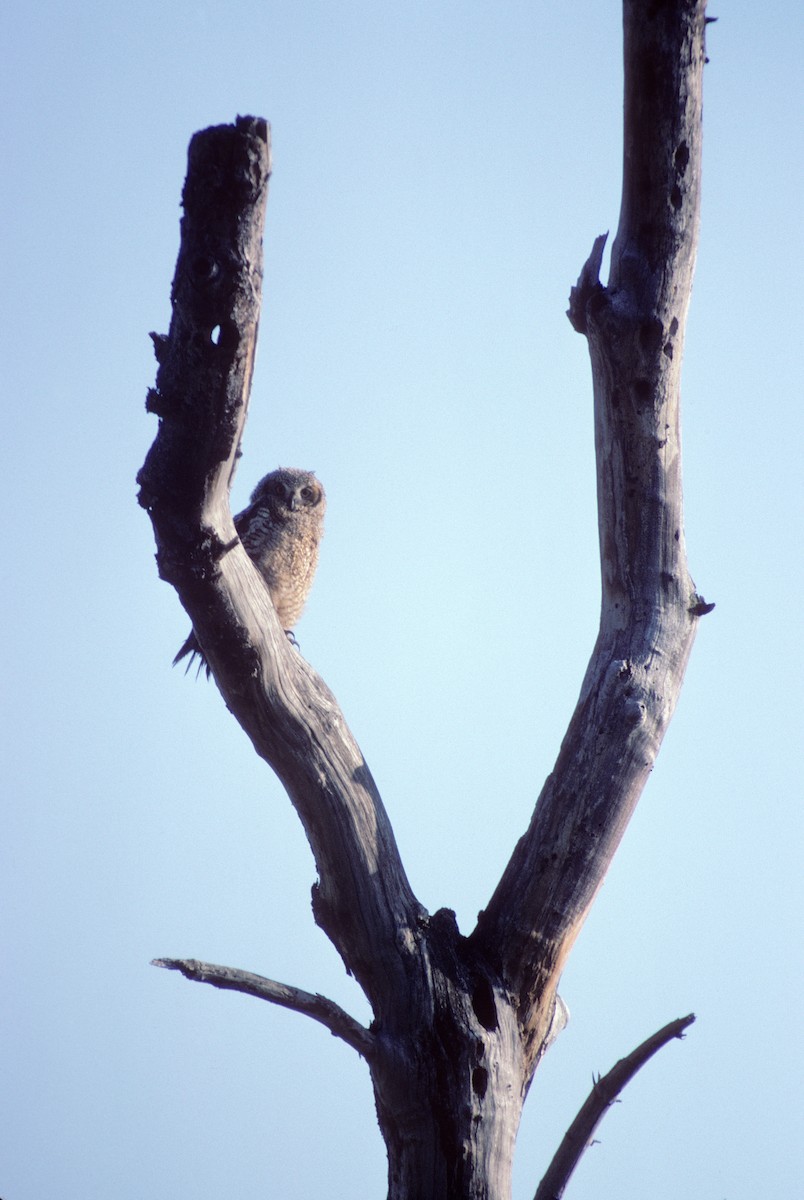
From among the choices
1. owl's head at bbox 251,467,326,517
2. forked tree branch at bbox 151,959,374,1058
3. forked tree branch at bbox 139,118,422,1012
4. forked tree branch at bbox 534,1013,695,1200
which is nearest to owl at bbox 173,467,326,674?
owl's head at bbox 251,467,326,517

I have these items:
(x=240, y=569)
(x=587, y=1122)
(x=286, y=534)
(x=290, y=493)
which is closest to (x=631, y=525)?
(x=240, y=569)

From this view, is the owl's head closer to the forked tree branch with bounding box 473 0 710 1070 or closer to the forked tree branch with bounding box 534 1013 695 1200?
the forked tree branch with bounding box 473 0 710 1070

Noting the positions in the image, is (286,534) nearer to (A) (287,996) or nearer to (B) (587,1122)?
(A) (287,996)

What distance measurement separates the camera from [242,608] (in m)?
2.83

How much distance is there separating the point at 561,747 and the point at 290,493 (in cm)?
298

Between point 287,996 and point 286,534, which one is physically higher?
point 286,534

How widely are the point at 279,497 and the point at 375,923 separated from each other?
321 cm

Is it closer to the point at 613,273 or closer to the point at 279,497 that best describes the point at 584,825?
the point at 613,273

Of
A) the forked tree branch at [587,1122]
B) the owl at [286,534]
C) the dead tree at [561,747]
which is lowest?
the forked tree branch at [587,1122]

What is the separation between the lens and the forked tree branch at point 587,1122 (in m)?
3.00

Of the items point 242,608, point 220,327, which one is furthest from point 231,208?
point 242,608

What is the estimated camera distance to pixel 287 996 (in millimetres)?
2748

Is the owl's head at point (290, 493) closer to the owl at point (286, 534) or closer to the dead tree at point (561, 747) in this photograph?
the owl at point (286, 534)

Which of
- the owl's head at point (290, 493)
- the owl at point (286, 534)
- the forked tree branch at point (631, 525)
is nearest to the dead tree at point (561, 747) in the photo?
the forked tree branch at point (631, 525)
